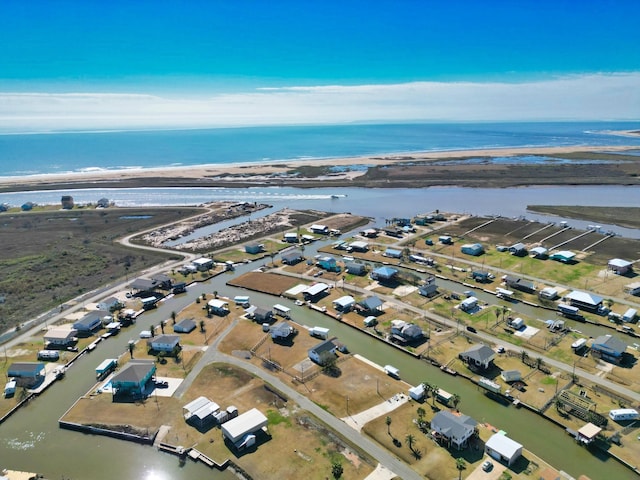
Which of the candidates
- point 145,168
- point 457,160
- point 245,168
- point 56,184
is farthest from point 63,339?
point 457,160

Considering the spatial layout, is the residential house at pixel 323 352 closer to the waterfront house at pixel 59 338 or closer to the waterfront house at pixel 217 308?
the waterfront house at pixel 217 308

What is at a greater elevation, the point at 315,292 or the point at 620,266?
the point at 620,266

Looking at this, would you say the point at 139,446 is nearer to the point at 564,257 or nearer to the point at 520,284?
the point at 520,284

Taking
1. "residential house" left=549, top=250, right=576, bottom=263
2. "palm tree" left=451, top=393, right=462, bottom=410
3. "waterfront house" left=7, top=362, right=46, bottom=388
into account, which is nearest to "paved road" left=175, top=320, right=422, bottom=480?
"palm tree" left=451, top=393, right=462, bottom=410

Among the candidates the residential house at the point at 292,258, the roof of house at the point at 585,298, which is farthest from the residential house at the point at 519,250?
the residential house at the point at 292,258

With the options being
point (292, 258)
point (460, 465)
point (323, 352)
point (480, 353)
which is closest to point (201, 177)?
point (292, 258)

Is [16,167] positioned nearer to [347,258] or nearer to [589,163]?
[347,258]

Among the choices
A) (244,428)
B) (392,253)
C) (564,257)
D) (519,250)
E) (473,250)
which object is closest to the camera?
(244,428)
